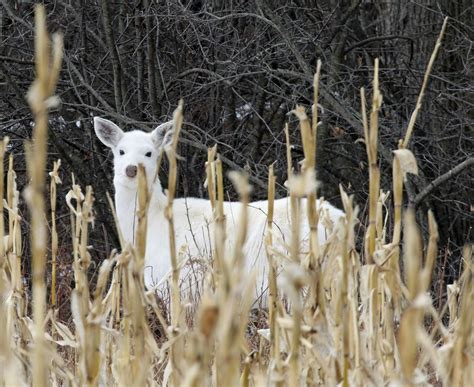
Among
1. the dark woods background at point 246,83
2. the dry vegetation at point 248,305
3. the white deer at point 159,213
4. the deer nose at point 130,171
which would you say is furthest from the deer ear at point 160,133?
the dry vegetation at point 248,305

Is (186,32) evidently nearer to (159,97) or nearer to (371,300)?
(159,97)

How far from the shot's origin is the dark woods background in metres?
8.95

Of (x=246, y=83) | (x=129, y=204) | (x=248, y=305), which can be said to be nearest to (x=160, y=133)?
(x=129, y=204)

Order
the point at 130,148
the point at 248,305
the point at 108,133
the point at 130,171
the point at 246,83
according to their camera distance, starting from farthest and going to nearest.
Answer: the point at 246,83 → the point at 108,133 → the point at 130,148 → the point at 130,171 → the point at 248,305

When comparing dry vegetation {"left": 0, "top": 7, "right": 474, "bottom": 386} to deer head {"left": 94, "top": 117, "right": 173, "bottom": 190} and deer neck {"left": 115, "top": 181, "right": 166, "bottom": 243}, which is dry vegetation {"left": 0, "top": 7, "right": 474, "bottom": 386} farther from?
deer neck {"left": 115, "top": 181, "right": 166, "bottom": 243}

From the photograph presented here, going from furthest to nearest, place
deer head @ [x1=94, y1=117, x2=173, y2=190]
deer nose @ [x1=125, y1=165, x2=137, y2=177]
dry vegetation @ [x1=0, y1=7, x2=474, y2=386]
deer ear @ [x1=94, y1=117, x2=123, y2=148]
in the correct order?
deer ear @ [x1=94, y1=117, x2=123, y2=148] < deer head @ [x1=94, y1=117, x2=173, y2=190] < deer nose @ [x1=125, y1=165, x2=137, y2=177] < dry vegetation @ [x1=0, y1=7, x2=474, y2=386]

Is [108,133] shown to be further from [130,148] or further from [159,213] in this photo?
[159,213]

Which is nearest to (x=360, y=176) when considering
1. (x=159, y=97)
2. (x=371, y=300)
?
(x=159, y=97)

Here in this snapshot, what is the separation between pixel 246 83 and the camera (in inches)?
397

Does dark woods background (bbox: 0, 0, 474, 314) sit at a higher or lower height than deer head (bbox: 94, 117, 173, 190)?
higher

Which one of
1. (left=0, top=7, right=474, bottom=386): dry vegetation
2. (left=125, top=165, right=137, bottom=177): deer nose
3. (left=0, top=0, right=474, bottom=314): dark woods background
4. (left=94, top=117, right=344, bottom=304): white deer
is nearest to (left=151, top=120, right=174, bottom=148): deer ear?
(left=94, top=117, right=344, bottom=304): white deer

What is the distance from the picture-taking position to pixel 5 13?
395 inches

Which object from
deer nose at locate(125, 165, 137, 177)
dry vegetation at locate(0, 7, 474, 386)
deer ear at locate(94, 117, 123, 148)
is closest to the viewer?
dry vegetation at locate(0, 7, 474, 386)

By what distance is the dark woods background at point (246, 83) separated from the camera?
8945mm
